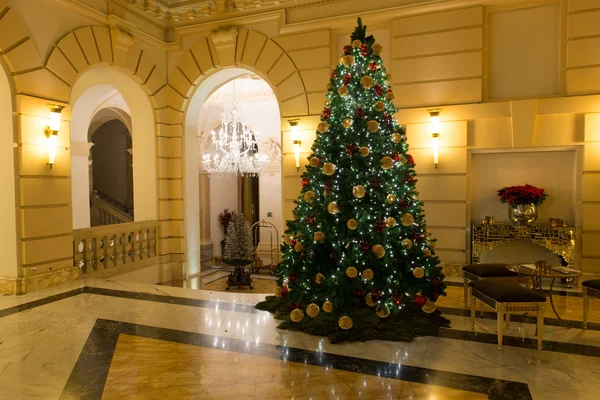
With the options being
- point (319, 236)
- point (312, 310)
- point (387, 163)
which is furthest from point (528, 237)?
point (312, 310)

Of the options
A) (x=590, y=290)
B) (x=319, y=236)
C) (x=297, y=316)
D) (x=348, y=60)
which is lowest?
(x=297, y=316)

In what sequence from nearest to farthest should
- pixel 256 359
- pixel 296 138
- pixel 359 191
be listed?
1. pixel 256 359
2. pixel 359 191
3. pixel 296 138

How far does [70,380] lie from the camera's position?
9.78 feet

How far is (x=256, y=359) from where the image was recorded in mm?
3295

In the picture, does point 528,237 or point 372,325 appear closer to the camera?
point 372,325

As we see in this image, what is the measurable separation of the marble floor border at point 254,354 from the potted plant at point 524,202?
3418 millimetres

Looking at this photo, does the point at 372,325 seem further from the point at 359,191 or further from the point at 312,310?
the point at 359,191

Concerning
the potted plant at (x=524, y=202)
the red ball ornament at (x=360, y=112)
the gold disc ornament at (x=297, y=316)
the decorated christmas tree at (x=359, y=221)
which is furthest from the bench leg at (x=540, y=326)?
the potted plant at (x=524, y=202)

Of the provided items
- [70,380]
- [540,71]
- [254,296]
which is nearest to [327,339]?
[254,296]

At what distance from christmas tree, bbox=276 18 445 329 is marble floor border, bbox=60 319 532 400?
0.59 m

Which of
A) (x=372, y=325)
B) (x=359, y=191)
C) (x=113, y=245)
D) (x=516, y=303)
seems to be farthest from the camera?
(x=113, y=245)

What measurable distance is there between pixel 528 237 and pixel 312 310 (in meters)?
3.56

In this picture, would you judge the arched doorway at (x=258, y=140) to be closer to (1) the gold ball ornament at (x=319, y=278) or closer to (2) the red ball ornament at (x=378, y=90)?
(2) the red ball ornament at (x=378, y=90)

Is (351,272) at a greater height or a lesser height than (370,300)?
greater
